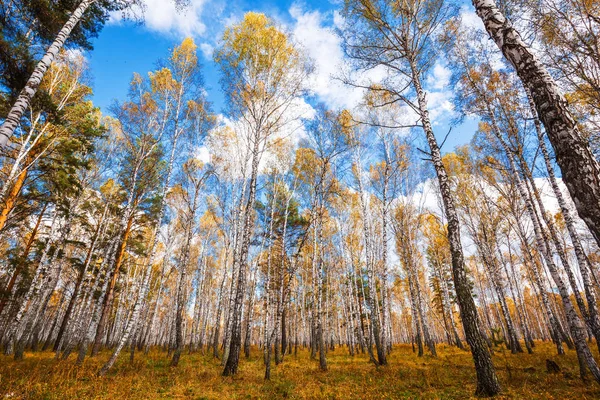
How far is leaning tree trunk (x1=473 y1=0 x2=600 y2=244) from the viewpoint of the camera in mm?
2248

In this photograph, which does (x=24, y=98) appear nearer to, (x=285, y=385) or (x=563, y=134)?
(x=563, y=134)

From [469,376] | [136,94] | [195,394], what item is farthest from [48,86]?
[469,376]

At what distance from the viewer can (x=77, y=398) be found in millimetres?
5477

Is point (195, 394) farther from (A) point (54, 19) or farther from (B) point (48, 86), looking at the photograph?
(B) point (48, 86)

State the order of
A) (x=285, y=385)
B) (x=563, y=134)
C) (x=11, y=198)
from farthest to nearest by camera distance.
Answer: (x=11, y=198), (x=285, y=385), (x=563, y=134)

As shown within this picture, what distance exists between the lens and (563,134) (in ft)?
8.07

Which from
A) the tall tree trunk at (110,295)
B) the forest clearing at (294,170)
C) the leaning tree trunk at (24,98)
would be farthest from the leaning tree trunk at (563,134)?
the tall tree trunk at (110,295)

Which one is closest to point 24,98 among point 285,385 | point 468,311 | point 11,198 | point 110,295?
point 11,198

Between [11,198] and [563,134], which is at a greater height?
[11,198]

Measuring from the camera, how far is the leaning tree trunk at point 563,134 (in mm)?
2248

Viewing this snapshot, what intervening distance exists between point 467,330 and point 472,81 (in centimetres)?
1030

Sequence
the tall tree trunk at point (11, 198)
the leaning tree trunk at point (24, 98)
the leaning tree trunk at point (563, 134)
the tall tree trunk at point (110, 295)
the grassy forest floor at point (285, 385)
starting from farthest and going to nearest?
the tall tree trunk at point (110, 295) → the tall tree trunk at point (11, 198) → the grassy forest floor at point (285, 385) → the leaning tree trunk at point (24, 98) → the leaning tree trunk at point (563, 134)

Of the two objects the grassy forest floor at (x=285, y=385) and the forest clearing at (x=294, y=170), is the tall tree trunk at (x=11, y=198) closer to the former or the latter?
the forest clearing at (x=294, y=170)

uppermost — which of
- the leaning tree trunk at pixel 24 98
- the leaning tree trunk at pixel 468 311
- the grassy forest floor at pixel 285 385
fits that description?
the leaning tree trunk at pixel 24 98
